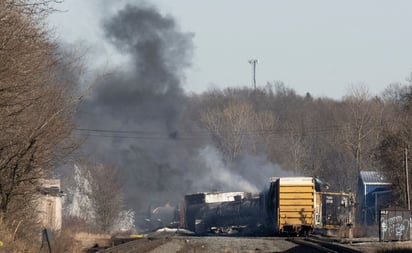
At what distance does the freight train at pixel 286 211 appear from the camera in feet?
169

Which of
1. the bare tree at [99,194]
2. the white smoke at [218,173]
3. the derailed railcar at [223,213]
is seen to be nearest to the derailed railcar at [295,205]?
the derailed railcar at [223,213]

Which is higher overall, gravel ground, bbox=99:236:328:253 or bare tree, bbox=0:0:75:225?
bare tree, bbox=0:0:75:225

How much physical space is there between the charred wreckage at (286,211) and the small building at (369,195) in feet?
37.6

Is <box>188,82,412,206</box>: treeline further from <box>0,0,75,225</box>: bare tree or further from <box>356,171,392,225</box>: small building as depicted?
<box>0,0,75,225</box>: bare tree

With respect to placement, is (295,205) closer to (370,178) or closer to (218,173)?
(370,178)

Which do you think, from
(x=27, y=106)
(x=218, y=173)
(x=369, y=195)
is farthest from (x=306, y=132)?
(x=27, y=106)

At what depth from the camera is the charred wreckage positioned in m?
51.4

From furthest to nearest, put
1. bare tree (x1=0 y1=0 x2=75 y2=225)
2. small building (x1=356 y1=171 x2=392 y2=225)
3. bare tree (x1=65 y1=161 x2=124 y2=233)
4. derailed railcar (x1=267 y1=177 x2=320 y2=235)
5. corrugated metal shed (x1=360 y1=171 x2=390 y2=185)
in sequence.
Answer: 1. corrugated metal shed (x1=360 y1=171 x2=390 y2=185)
2. bare tree (x1=65 y1=161 x2=124 y2=233)
3. small building (x1=356 y1=171 x2=392 y2=225)
4. derailed railcar (x1=267 y1=177 x2=320 y2=235)
5. bare tree (x1=0 y1=0 x2=75 y2=225)

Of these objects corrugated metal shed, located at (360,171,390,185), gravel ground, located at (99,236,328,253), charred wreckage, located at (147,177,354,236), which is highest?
corrugated metal shed, located at (360,171,390,185)

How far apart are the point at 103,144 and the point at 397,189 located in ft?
111

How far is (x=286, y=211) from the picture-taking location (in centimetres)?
5144

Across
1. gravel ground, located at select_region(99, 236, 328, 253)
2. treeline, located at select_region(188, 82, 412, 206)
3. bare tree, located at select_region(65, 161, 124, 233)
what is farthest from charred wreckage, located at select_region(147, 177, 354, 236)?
treeline, located at select_region(188, 82, 412, 206)

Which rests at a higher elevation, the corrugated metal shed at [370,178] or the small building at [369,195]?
the corrugated metal shed at [370,178]

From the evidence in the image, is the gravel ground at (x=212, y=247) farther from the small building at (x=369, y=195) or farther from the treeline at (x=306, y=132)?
the treeline at (x=306, y=132)
